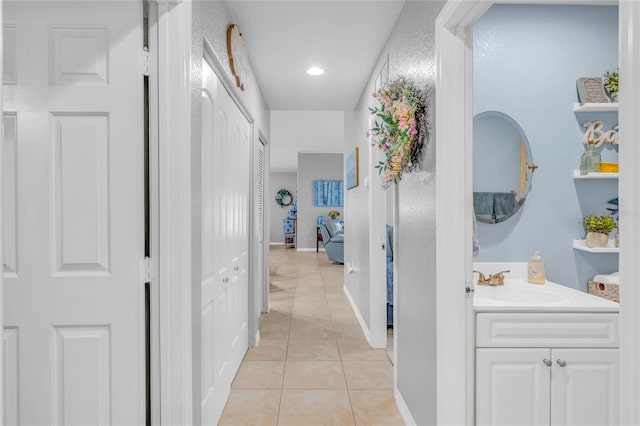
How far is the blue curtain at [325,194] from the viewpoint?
10148mm

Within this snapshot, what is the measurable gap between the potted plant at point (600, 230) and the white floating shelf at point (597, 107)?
0.60m

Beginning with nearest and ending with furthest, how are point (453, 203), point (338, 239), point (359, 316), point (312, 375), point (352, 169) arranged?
point (453, 203)
point (312, 375)
point (359, 316)
point (352, 169)
point (338, 239)

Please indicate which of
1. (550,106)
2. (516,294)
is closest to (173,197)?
(516,294)

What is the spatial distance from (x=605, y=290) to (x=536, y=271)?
428 mm

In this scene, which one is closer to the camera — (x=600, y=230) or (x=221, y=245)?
(x=600, y=230)

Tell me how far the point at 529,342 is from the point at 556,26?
178 cm

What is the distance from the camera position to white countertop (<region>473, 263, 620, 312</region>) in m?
1.60

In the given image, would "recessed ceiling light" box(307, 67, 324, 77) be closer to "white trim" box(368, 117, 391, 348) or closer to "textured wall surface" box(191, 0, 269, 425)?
"white trim" box(368, 117, 391, 348)

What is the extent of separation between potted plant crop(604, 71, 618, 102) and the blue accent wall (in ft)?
0.15

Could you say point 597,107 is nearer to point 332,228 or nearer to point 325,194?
point 332,228

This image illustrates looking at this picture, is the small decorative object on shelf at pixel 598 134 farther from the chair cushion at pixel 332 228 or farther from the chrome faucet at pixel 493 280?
the chair cushion at pixel 332 228

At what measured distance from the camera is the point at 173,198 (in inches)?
57.2

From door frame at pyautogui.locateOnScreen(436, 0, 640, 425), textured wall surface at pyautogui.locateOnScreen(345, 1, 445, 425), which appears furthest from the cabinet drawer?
textured wall surface at pyautogui.locateOnScreen(345, 1, 445, 425)

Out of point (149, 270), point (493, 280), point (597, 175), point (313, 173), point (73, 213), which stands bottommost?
point (493, 280)
